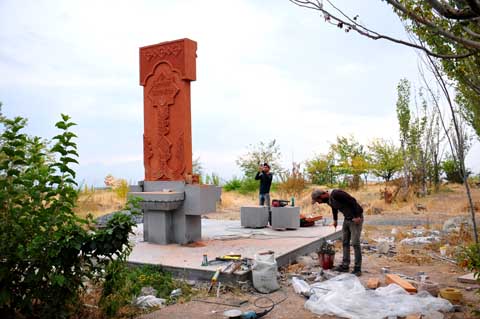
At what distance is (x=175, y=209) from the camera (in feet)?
31.7

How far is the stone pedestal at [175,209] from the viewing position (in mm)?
9375

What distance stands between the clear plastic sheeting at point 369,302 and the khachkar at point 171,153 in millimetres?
3873

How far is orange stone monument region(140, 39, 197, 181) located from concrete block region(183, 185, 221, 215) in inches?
16.0

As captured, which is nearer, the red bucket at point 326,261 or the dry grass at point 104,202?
the red bucket at point 326,261

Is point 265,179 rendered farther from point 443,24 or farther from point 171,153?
point 443,24

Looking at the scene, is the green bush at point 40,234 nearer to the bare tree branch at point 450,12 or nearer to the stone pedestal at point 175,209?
the bare tree branch at point 450,12

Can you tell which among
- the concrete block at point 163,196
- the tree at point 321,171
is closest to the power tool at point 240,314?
the concrete block at point 163,196

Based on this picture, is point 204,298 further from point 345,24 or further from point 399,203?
point 399,203

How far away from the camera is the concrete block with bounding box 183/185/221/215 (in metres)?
9.40

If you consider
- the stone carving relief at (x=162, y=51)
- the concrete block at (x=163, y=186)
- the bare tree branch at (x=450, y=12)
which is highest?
the stone carving relief at (x=162, y=51)

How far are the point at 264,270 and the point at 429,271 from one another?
3.35 meters

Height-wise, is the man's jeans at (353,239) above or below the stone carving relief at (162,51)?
below

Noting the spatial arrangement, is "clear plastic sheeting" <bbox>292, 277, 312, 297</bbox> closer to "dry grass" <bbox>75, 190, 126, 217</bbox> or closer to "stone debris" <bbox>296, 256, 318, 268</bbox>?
"stone debris" <bbox>296, 256, 318, 268</bbox>

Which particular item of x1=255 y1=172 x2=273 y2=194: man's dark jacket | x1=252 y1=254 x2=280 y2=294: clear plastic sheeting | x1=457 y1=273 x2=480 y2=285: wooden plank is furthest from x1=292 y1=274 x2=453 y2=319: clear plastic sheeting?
x1=255 y1=172 x2=273 y2=194: man's dark jacket
